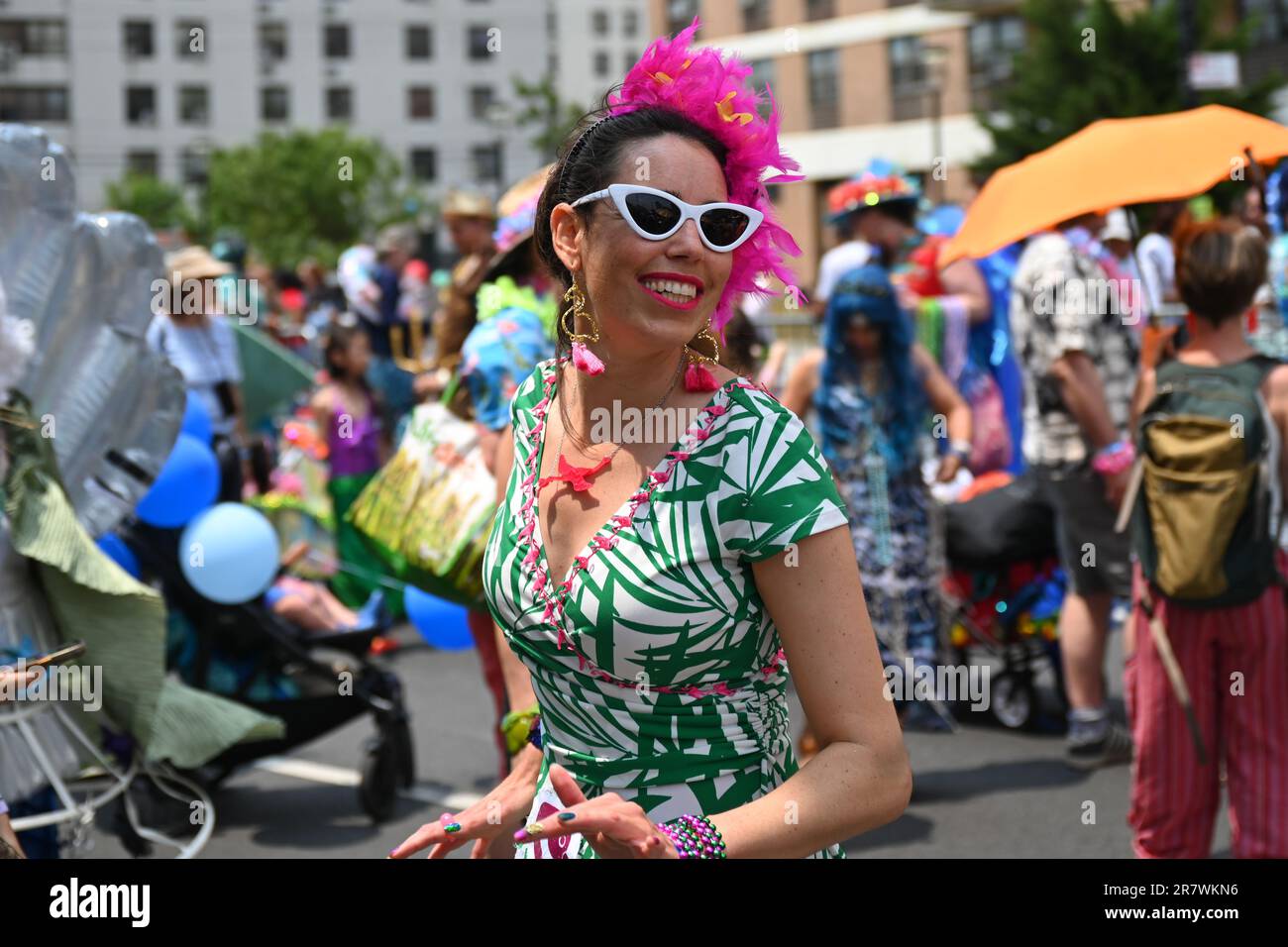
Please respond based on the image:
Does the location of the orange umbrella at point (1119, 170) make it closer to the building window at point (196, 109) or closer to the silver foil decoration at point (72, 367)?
the silver foil decoration at point (72, 367)

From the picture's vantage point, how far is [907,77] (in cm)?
4447

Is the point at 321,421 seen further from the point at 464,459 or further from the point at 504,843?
the point at 504,843

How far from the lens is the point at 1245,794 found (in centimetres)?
441

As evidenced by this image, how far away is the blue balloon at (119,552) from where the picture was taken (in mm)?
5629

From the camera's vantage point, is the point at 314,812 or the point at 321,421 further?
the point at 321,421

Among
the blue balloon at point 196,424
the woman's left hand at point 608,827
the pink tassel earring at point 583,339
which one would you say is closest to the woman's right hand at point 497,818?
the woman's left hand at point 608,827

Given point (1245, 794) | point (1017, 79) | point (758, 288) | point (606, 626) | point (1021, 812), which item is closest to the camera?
point (606, 626)

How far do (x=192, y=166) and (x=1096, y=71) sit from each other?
52915 millimetres

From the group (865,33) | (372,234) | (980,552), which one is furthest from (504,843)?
(372,234)

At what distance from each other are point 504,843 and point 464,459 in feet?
8.04

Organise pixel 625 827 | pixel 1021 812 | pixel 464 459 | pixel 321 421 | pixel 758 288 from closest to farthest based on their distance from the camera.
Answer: pixel 625 827 → pixel 758 288 → pixel 464 459 → pixel 1021 812 → pixel 321 421

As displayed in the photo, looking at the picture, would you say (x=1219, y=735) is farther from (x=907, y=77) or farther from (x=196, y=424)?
(x=907, y=77)

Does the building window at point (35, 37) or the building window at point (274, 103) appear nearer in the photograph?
the building window at point (35, 37)

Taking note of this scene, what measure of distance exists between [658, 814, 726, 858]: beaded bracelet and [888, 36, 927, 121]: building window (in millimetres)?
43444
